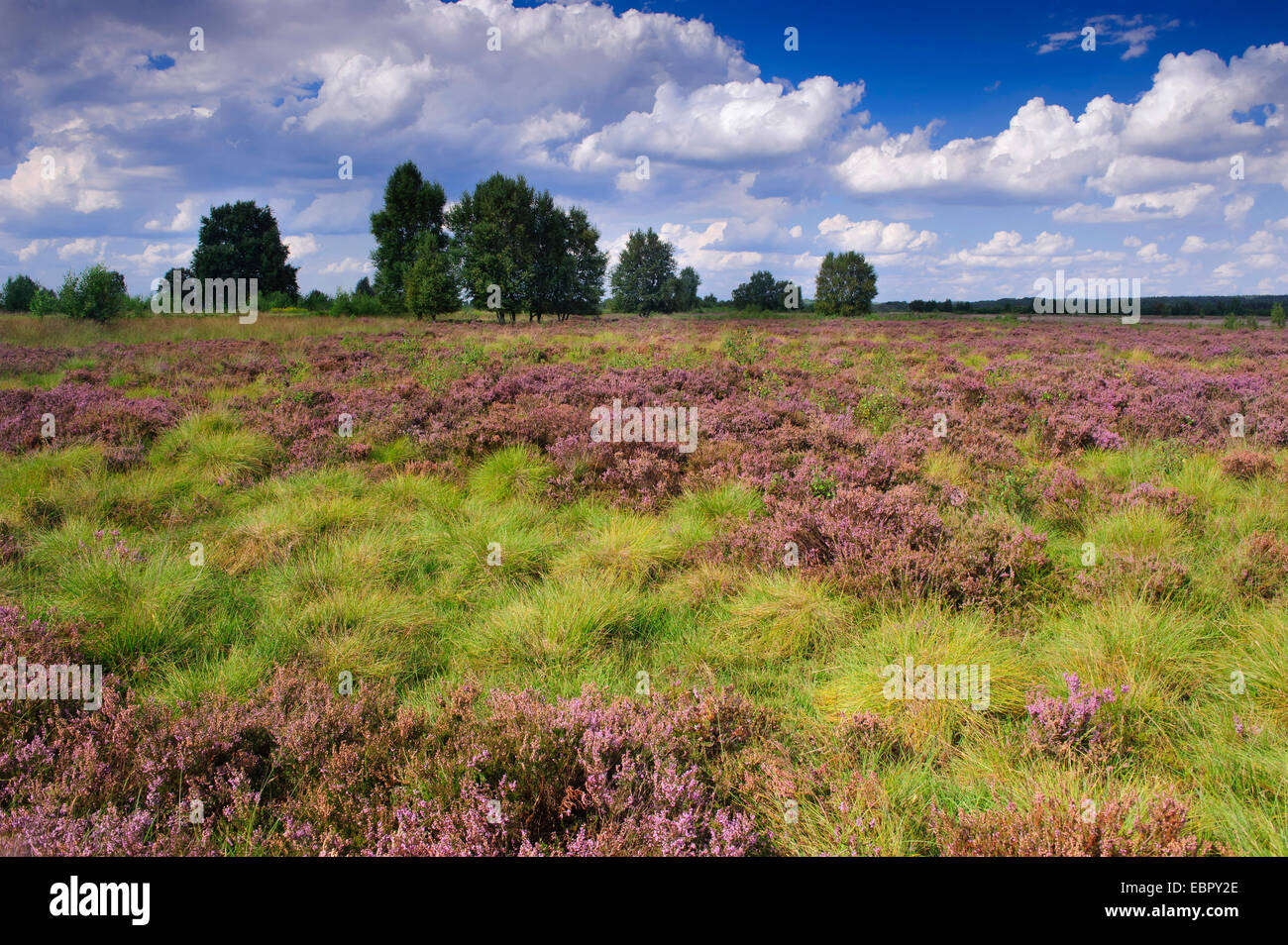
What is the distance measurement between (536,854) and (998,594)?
349cm

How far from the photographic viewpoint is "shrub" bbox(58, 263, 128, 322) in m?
26.7

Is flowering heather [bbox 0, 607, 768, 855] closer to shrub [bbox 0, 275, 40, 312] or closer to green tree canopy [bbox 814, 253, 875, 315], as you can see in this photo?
shrub [bbox 0, 275, 40, 312]

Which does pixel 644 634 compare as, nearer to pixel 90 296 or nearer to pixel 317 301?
pixel 90 296

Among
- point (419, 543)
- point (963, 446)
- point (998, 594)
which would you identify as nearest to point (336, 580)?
point (419, 543)

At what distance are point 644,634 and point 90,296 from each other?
34691mm

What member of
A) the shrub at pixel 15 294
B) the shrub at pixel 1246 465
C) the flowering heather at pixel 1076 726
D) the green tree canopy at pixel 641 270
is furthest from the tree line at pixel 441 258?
the flowering heather at pixel 1076 726

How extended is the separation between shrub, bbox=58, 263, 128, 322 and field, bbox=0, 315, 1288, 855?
25.3 m

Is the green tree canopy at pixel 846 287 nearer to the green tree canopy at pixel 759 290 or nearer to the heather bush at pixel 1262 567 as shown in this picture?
the green tree canopy at pixel 759 290

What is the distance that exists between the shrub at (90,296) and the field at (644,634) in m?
25.3

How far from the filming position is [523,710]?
9.04 ft

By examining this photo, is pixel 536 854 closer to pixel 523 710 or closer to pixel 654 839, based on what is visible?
pixel 654 839

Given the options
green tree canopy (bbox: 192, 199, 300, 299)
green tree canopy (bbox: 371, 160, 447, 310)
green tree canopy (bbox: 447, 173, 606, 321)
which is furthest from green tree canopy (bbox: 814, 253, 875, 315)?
green tree canopy (bbox: 192, 199, 300, 299)

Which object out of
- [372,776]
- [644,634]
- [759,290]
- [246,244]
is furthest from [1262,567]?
[759,290]

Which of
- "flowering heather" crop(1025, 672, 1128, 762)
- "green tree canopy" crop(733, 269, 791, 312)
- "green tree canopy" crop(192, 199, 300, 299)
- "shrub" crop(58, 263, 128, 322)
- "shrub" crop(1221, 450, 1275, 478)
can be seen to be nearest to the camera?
"flowering heather" crop(1025, 672, 1128, 762)
